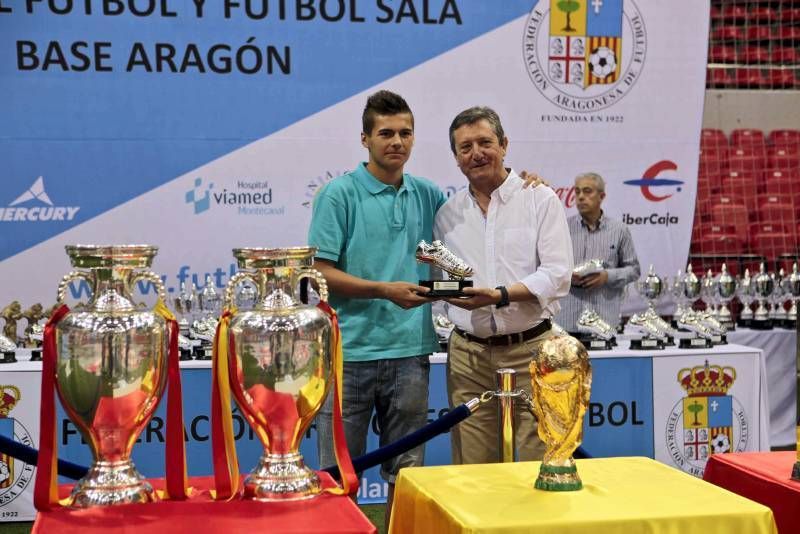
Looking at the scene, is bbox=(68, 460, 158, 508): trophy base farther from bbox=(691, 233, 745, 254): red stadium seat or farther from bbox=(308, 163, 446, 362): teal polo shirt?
bbox=(691, 233, 745, 254): red stadium seat

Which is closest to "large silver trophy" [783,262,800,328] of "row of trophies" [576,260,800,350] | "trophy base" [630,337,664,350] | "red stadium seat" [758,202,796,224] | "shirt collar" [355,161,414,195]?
"row of trophies" [576,260,800,350]

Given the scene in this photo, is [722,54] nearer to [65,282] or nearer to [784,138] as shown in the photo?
[784,138]

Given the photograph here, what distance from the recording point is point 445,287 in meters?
3.04

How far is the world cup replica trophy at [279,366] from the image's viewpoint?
181cm

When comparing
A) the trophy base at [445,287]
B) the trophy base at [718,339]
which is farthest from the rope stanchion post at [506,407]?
the trophy base at [718,339]

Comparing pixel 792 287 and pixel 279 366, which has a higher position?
pixel 279 366

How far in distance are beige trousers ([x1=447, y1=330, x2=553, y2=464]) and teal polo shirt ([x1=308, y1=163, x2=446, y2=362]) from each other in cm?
13

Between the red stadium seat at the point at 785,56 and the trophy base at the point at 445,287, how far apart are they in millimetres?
6921

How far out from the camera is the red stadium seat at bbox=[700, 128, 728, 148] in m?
8.41

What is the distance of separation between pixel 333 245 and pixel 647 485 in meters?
1.47

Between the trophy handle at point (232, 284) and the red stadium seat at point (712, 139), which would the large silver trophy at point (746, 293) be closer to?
the red stadium seat at point (712, 139)

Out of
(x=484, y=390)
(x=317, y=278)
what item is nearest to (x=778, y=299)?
(x=484, y=390)

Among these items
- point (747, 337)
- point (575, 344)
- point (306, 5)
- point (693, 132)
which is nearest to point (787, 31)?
point (693, 132)

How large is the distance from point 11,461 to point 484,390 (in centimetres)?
224
